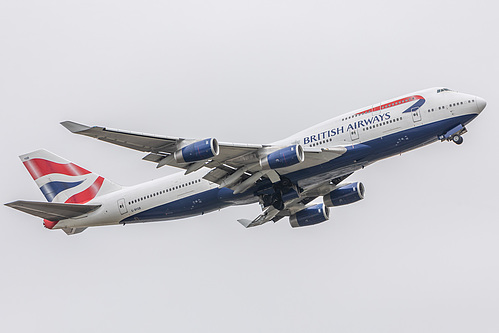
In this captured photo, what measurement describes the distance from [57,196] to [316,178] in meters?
19.1

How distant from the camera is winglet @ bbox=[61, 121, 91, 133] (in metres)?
36.2

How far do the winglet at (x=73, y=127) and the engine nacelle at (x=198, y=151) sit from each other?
5.32 m

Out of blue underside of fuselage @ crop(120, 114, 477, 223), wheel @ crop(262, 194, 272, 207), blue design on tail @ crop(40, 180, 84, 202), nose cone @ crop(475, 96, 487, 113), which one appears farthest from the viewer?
blue design on tail @ crop(40, 180, 84, 202)

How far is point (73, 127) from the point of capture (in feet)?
121

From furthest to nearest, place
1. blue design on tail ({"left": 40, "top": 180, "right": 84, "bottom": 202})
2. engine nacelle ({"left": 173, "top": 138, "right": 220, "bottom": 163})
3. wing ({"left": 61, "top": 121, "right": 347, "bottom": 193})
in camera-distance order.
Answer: blue design on tail ({"left": 40, "top": 180, "right": 84, "bottom": 202}) → engine nacelle ({"left": 173, "top": 138, "right": 220, "bottom": 163}) → wing ({"left": 61, "top": 121, "right": 347, "bottom": 193})

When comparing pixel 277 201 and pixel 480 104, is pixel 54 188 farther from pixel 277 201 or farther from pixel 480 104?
pixel 480 104

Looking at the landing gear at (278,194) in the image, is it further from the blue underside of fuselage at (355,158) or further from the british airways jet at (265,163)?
the blue underside of fuselage at (355,158)

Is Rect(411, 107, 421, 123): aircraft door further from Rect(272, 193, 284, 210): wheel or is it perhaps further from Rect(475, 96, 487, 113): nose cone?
Rect(272, 193, 284, 210): wheel

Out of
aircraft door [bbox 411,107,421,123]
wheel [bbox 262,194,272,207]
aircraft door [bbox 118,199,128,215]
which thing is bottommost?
wheel [bbox 262,194,272,207]

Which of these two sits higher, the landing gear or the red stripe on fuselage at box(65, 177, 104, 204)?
the red stripe on fuselage at box(65, 177, 104, 204)

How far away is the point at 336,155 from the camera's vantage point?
42594mm

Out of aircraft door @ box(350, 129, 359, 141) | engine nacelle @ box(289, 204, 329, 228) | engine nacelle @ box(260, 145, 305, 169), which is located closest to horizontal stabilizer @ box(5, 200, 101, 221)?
engine nacelle @ box(260, 145, 305, 169)

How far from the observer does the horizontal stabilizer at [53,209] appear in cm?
4569

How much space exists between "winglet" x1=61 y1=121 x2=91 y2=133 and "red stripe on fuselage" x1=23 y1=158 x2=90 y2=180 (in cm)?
1593
